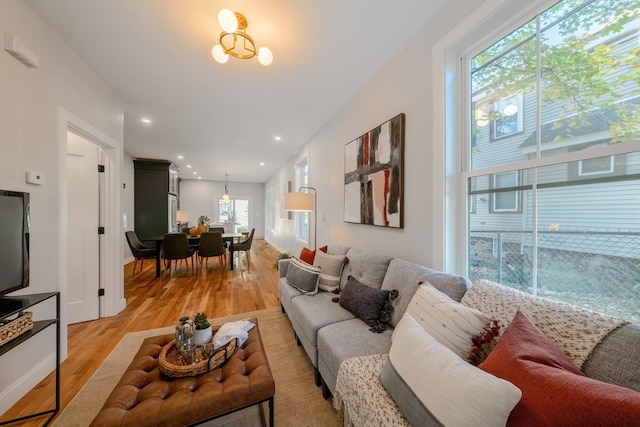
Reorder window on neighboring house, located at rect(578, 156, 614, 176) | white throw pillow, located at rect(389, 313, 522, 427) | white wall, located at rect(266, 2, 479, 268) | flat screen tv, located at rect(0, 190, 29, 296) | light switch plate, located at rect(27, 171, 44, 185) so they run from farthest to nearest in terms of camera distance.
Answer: white wall, located at rect(266, 2, 479, 268) < light switch plate, located at rect(27, 171, 44, 185) < flat screen tv, located at rect(0, 190, 29, 296) < window on neighboring house, located at rect(578, 156, 614, 176) < white throw pillow, located at rect(389, 313, 522, 427)

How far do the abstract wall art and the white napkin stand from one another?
1.53m

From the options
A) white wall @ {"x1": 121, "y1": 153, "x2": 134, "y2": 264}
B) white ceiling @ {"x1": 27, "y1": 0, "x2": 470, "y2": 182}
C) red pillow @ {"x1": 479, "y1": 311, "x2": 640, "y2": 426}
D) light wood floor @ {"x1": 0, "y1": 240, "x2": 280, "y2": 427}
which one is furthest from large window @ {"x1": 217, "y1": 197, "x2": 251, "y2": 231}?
red pillow @ {"x1": 479, "y1": 311, "x2": 640, "y2": 426}

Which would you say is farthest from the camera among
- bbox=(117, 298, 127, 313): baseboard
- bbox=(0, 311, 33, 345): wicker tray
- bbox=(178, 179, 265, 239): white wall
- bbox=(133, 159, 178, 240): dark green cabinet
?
bbox=(178, 179, 265, 239): white wall

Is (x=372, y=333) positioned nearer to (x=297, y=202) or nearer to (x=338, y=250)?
(x=338, y=250)

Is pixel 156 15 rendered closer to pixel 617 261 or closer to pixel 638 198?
pixel 638 198

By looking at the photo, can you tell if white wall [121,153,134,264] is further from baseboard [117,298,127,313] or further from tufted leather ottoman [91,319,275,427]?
tufted leather ottoman [91,319,275,427]

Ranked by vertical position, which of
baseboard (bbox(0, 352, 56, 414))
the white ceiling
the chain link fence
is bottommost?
baseboard (bbox(0, 352, 56, 414))

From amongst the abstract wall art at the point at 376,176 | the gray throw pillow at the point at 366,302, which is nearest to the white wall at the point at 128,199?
the abstract wall art at the point at 376,176

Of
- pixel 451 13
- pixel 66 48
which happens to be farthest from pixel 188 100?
pixel 451 13

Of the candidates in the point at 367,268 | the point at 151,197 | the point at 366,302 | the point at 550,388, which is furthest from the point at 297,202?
the point at 151,197

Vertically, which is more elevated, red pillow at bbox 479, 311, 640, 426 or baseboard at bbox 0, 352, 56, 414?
red pillow at bbox 479, 311, 640, 426

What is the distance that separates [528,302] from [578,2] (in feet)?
5.19

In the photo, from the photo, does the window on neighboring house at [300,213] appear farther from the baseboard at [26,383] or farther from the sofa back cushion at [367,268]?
the baseboard at [26,383]

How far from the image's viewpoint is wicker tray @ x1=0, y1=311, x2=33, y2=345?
1.21 m
